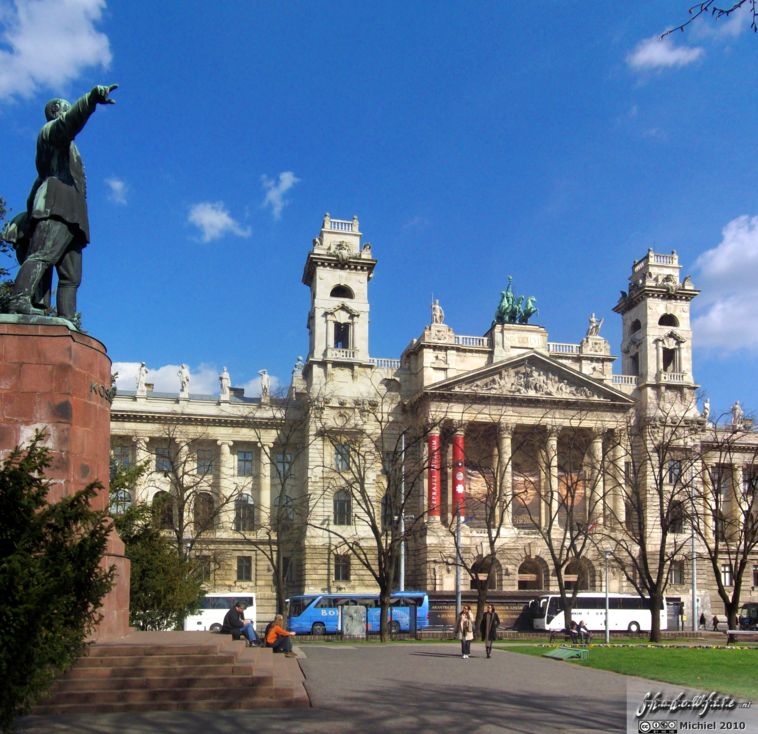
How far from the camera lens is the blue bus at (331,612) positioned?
55.4 metres

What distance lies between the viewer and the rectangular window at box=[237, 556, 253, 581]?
248 ft

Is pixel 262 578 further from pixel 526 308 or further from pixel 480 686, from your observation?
pixel 480 686

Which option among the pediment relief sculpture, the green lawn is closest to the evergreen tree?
the green lawn

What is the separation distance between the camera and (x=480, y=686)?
65.6 ft

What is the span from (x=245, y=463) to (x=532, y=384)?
23.8m

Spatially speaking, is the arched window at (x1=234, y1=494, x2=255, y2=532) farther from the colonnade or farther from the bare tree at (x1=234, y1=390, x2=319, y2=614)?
the colonnade

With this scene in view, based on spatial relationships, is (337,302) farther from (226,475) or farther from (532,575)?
(532,575)

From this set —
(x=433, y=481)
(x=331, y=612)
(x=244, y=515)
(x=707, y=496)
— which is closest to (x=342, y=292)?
(x=433, y=481)

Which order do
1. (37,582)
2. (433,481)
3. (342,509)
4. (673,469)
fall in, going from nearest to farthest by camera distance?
1. (37,582)
2. (673,469)
3. (433,481)
4. (342,509)

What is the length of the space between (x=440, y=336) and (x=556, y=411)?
10.6 metres

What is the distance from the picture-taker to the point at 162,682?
15.2 metres

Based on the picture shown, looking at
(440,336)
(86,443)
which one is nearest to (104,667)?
(86,443)

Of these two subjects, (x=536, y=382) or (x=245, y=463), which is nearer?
(x=536, y=382)

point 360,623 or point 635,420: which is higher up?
point 635,420
